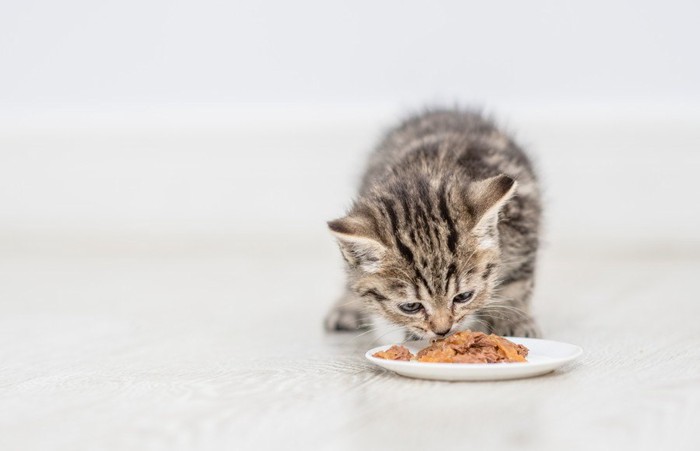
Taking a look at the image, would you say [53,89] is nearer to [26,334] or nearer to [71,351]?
[26,334]

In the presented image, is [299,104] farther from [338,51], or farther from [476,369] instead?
[476,369]

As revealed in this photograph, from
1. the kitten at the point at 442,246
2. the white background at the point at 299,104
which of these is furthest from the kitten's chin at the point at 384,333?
the white background at the point at 299,104

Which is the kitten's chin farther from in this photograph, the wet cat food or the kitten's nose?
the wet cat food

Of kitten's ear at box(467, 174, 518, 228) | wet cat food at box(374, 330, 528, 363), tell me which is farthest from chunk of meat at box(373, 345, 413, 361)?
kitten's ear at box(467, 174, 518, 228)

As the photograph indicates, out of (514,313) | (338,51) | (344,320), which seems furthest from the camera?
(338,51)

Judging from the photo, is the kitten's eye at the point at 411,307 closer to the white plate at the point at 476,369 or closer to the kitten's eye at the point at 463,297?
the kitten's eye at the point at 463,297

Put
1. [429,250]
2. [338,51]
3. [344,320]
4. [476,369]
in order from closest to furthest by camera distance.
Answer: [476,369]
[429,250]
[344,320]
[338,51]

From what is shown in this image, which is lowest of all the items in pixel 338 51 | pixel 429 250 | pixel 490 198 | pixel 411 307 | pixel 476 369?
pixel 476 369

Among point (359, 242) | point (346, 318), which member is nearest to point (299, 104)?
point (346, 318)
